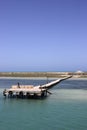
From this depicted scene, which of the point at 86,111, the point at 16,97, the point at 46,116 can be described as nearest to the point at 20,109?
the point at 46,116

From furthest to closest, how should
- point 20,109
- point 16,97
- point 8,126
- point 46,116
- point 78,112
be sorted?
point 16,97 → point 20,109 → point 78,112 → point 46,116 → point 8,126

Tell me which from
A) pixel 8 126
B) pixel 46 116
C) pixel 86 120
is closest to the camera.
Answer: pixel 8 126

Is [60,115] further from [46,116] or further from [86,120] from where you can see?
[86,120]

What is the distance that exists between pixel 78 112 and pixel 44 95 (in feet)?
41.3

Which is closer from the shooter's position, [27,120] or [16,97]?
[27,120]

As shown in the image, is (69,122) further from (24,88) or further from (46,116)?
(24,88)

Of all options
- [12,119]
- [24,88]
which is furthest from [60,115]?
[24,88]

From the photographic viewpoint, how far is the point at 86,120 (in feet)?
65.2

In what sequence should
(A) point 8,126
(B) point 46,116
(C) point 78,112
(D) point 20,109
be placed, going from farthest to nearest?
(D) point 20,109
(C) point 78,112
(B) point 46,116
(A) point 8,126

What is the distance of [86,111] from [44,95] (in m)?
12.4

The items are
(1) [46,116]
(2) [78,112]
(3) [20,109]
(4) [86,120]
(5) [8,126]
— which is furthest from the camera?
(3) [20,109]

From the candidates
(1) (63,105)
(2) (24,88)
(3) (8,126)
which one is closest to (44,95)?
(2) (24,88)

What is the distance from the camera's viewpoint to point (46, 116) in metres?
21.5

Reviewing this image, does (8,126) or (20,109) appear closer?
(8,126)
